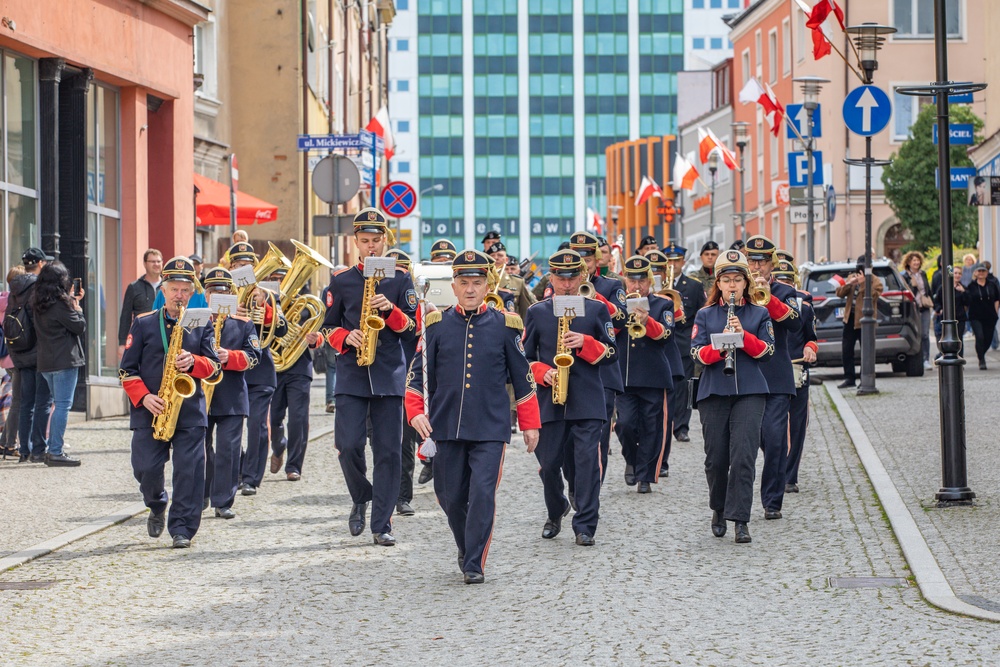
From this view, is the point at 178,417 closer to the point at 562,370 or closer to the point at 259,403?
the point at 562,370

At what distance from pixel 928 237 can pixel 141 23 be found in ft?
107

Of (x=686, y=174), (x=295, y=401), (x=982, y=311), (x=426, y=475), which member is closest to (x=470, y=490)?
(x=426, y=475)

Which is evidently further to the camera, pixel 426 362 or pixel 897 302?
pixel 897 302

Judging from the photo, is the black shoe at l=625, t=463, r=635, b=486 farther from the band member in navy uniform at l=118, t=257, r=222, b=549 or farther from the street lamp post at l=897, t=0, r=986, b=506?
the band member in navy uniform at l=118, t=257, r=222, b=549

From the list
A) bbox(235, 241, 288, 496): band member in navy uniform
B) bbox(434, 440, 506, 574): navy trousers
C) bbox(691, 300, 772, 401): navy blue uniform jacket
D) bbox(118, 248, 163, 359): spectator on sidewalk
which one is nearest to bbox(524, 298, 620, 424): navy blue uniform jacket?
bbox(691, 300, 772, 401): navy blue uniform jacket

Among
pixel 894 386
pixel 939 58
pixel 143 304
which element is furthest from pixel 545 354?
pixel 894 386

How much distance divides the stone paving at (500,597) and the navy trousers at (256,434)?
3.13 ft

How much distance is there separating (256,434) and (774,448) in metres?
4.08

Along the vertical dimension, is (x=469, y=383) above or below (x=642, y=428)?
above

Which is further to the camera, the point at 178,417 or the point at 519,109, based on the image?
the point at 519,109

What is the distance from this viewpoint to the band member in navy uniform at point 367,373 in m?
11.2

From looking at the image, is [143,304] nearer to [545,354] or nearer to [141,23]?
[141,23]

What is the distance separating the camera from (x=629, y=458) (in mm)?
13984

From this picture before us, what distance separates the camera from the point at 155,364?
11.0 metres
